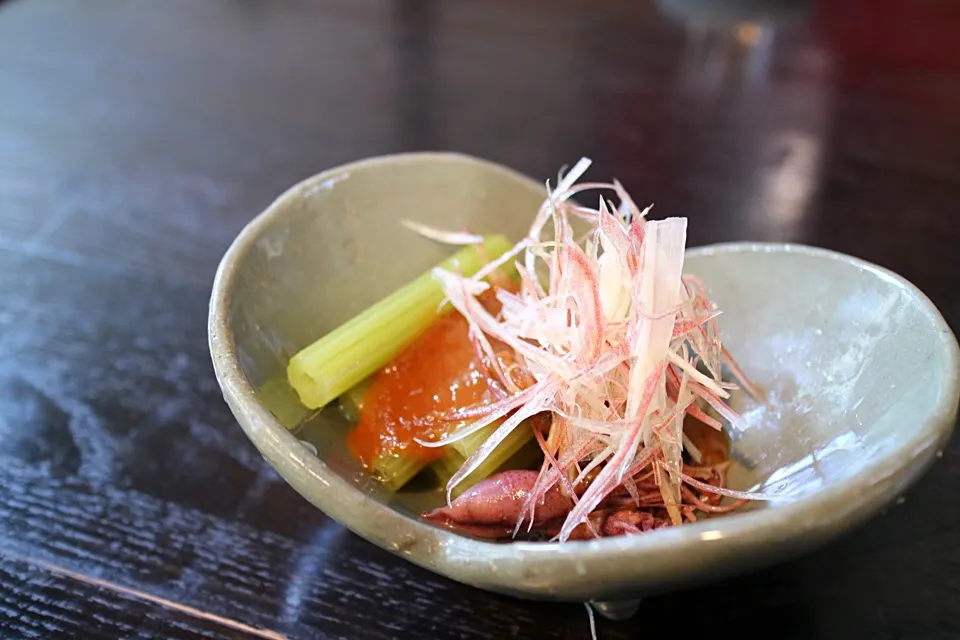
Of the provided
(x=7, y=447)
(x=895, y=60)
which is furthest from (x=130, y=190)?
(x=895, y=60)

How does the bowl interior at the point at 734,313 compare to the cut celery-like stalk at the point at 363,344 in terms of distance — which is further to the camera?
the cut celery-like stalk at the point at 363,344

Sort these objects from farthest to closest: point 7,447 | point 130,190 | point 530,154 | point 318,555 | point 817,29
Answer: point 817,29
point 530,154
point 130,190
point 7,447
point 318,555

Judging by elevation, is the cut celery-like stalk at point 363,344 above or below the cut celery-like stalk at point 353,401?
above

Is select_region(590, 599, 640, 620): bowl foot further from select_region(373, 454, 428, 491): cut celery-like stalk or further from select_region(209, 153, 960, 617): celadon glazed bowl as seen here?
select_region(373, 454, 428, 491): cut celery-like stalk

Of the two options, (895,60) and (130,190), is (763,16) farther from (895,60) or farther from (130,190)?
(130,190)

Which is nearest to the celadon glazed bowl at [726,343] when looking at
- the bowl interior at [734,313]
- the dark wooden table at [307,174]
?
the bowl interior at [734,313]

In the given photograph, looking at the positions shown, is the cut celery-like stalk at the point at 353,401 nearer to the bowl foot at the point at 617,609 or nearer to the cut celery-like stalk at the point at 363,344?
the cut celery-like stalk at the point at 363,344

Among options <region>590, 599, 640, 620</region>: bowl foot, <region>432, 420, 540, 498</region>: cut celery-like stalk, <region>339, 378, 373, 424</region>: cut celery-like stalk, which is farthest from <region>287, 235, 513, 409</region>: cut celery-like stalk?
<region>590, 599, 640, 620</region>: bowl foot
